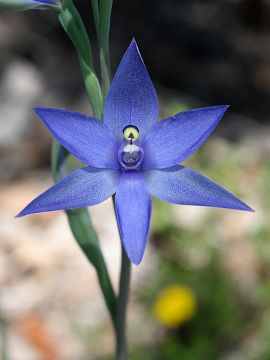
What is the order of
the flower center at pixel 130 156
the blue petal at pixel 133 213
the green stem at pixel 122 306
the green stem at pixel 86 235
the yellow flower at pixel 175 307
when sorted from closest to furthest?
the blue petal at pixel 133 213
the flower center at pixel 130 156
the green stem at pixel 122 306
the green stem at pixel 86 235
the yellow flower at pixel 175 307

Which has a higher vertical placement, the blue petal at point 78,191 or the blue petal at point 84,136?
the blue petal at point 84,136

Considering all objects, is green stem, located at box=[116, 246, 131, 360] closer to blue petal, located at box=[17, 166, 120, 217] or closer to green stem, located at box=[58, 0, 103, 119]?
blue petal, located at box=[17, 166, 120, 217]

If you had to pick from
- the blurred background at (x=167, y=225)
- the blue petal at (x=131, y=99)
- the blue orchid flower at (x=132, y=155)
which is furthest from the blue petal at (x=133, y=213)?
the blurred background at (x=167, y=225)

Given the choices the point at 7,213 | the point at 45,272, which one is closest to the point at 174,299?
the point at 45,272

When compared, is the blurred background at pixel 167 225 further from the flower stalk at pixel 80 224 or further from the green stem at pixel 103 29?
the green stem at pixel 103 29

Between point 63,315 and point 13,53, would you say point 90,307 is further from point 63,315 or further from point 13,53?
point 13,53

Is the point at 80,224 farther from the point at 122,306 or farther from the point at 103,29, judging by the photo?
the point at 103,29

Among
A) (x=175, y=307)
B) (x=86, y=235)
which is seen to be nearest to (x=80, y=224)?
(x=86, y=235)
